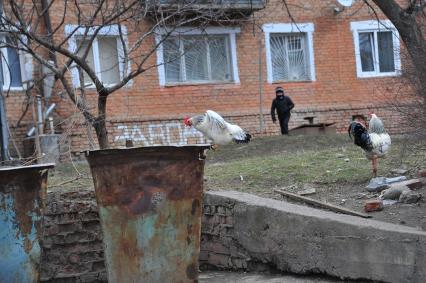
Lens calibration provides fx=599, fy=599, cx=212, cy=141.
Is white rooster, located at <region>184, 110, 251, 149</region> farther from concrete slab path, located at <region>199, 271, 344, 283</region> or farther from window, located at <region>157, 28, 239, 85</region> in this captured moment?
window, located at <region>157, 28, 239, 85</region>

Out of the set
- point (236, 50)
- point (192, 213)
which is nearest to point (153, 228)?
point (192, 213)

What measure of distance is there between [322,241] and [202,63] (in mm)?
11561

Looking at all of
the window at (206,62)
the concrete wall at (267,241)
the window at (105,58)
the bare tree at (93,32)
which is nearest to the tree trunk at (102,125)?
the bare tree at (93,32)

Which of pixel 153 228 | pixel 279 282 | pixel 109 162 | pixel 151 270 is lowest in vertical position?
pixel 279 282

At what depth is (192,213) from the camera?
4539 millimetres

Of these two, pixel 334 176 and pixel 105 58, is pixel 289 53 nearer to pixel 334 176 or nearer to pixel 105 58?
pixel 105 58

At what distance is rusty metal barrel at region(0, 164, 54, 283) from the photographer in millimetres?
4633

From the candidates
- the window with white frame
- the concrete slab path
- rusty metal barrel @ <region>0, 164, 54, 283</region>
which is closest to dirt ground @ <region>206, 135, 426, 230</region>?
the concrete slab path

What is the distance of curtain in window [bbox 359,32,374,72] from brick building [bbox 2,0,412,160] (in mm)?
29

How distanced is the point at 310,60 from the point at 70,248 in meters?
11.9

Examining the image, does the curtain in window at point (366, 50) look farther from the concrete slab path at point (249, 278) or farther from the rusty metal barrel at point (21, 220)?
the rusty metal barrel at point (21, 220)

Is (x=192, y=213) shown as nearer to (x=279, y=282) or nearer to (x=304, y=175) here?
(x=279, y=282)

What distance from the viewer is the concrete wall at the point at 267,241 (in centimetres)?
441

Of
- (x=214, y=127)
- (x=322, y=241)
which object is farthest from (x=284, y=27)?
(x=322, y=241)
